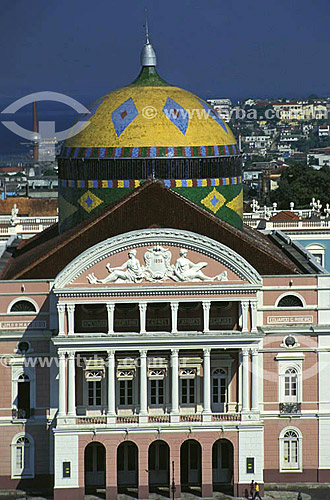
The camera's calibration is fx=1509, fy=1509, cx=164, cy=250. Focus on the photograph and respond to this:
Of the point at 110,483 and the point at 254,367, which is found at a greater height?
the point at 254,367

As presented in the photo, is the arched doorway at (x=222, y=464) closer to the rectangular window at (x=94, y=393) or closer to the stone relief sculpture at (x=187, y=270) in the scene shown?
the rectangular window at (x=94, y=393)

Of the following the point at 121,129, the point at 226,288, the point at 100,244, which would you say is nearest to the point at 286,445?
the point at 226,288

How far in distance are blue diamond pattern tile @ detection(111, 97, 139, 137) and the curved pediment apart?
10.0 meters

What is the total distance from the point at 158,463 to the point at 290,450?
18.9ft

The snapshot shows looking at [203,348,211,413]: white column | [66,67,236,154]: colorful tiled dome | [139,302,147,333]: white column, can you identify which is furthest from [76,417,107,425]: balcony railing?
[66,67,236,154]: colorful tiled dome

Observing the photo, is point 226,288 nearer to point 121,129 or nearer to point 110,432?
point 110,432

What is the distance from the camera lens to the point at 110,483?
205ft

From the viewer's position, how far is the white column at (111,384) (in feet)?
204

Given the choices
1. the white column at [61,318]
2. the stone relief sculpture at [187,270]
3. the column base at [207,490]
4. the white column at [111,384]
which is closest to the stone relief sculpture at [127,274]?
the stone relief sculpture at [187,270]

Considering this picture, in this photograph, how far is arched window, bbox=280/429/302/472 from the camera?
65.0 metres

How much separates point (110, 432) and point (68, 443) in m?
1.80

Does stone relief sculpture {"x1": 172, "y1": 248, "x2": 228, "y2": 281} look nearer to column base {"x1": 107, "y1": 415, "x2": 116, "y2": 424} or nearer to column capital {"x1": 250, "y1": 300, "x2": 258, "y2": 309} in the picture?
column capital {"x1": 250, "y1": 300, "x2": 258, "y2": 309}

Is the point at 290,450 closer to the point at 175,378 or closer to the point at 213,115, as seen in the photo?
the point at 175,378

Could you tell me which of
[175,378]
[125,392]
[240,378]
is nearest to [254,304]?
[240,378]
